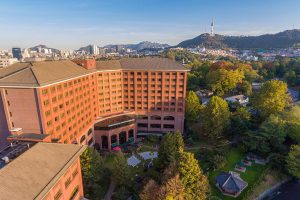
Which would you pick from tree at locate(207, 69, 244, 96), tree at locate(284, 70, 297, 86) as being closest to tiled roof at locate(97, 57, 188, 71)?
tree at locate(207, 69, 244, 96)

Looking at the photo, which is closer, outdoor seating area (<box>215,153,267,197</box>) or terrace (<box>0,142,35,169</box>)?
terrace (<box>0,142,35,169</box>)

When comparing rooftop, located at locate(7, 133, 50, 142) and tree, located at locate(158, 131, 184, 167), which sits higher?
rooftop, located at locate(7, 133, 50, 142)

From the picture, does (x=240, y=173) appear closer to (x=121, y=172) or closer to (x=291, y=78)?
(x=121, y=172)

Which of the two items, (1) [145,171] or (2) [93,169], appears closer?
(2) [93,169]

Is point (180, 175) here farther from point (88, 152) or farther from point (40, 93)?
point (40, 93)

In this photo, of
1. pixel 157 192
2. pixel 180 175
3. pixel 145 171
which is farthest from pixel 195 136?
pixel 157 192

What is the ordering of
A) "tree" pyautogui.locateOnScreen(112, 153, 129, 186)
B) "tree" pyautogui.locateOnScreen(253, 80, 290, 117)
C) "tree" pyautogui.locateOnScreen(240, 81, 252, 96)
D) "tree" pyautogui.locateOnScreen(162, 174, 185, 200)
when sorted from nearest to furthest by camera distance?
1. "tree" pyautogui.locateOnScreen(162, 174, 185, 200)
2. "tree" pyautogui.locateOnScreen(112, 153, 129, 186)
3. "tree" pyautogui.locateOnScreen(253, 80, 290, 117)
4. "tree" pyautogui.locateOnScreen(240, 81, 252, 96)

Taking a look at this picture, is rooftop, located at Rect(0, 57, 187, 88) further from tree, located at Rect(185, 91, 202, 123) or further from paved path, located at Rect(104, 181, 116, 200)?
paved path, located at Rect(104, 181, 116, 200)
